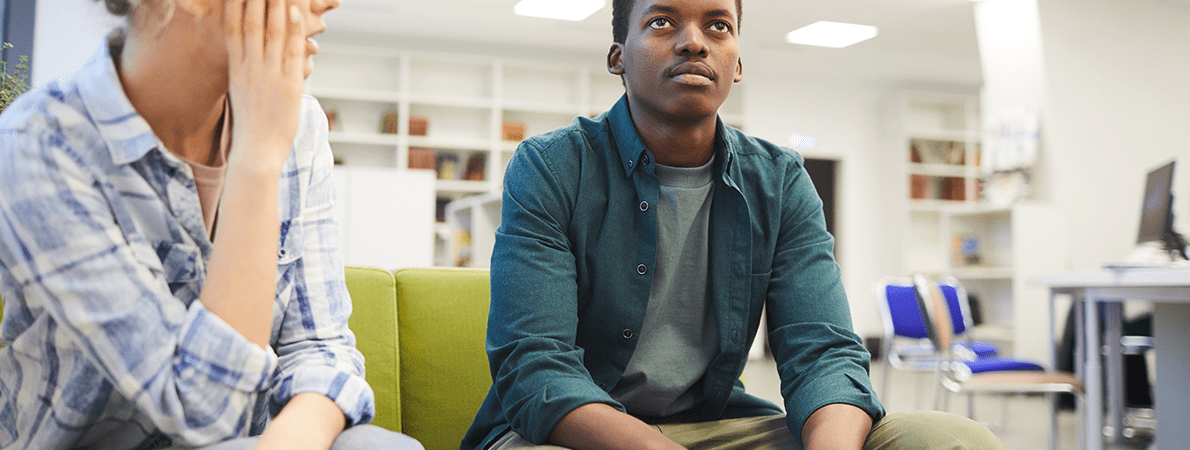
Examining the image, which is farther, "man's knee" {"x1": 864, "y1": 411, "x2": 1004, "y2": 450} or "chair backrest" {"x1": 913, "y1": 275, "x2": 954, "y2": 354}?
"chair backrest" {"x1": 913, "y1": 275, "x2": 954, "y2": 354}

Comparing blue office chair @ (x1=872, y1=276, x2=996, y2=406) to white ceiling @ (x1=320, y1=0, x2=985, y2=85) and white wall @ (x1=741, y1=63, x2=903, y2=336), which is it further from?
white wall @ (x1=741, y1=63, x2=903, y2=336)

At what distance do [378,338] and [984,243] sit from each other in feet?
17.6

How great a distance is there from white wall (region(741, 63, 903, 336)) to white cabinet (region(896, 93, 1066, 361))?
0.83 ft

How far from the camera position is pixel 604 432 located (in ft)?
3.30

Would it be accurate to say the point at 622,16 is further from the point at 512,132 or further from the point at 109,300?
the point at 512,132

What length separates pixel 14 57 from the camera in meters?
2.49

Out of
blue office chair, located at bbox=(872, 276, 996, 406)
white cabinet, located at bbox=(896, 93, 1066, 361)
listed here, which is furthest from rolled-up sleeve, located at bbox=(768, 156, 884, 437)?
white cabinet, located at bbox=(896, 93, 1066, 361)

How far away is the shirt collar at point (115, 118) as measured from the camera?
73 centimetres

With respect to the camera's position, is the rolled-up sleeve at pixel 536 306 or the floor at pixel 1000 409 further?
the floor at pixel 1000 409

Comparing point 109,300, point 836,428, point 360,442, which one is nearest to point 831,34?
point 836,428

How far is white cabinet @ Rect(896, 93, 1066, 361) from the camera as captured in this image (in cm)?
515

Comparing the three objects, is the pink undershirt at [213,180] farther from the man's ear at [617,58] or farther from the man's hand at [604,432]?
the man's ear at [617,58]

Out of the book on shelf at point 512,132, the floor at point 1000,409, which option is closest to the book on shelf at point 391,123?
the book on shelf at point 512,132

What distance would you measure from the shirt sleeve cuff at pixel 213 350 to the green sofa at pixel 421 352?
70 cm
